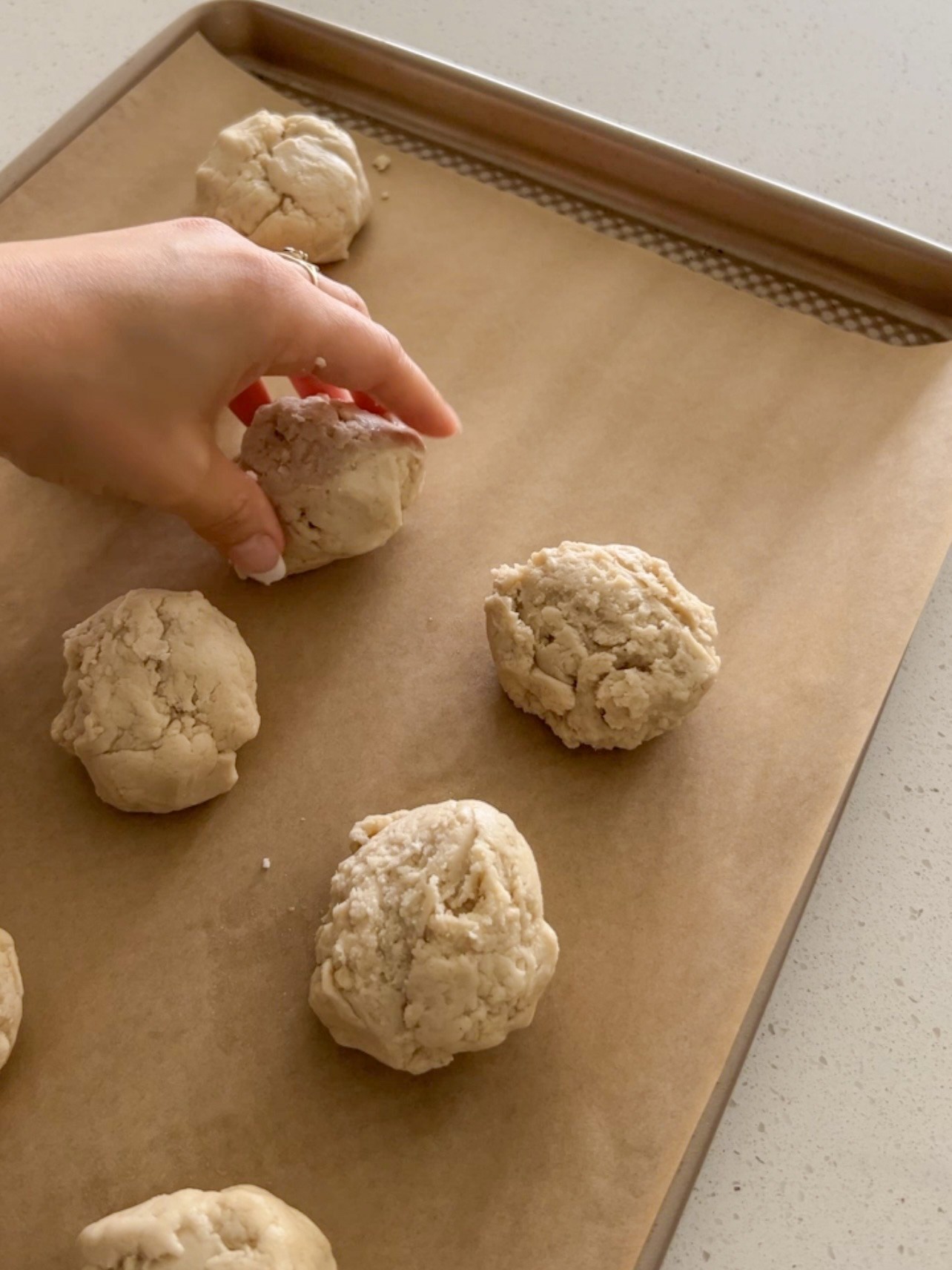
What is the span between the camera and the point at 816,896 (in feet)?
4.08

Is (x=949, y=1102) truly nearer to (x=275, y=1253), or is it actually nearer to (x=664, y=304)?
(x=275, y=1253)

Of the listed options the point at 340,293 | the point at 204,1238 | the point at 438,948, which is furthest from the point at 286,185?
the point at 204,1238

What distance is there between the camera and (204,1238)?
96 centimetres

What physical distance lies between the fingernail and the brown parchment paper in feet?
0.15

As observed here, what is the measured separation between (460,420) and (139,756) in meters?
0.64

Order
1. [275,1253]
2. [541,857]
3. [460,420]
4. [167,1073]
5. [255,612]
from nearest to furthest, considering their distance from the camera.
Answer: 1. [275,1253]
2. [167,1073]
3. [541,857]
4. [255,612]
5. [460,420]

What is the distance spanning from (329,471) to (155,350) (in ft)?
0.88

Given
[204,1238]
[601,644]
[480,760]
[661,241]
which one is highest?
[661,241]

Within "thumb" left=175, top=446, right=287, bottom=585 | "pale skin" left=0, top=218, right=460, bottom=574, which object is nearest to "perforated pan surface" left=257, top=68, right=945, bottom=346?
"pale skin" left=0, top=218, right=460, bottom=574

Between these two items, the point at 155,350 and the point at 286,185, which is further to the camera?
the point at 286,185

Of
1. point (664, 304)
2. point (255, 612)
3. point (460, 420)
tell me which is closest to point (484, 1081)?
point (255, 612)

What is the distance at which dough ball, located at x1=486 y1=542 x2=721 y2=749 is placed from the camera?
1217 millimetres

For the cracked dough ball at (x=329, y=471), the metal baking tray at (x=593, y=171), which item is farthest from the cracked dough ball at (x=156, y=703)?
the metal baking tray at (x=593, y=171)

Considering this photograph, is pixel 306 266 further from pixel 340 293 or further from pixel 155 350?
pixel 155 350
